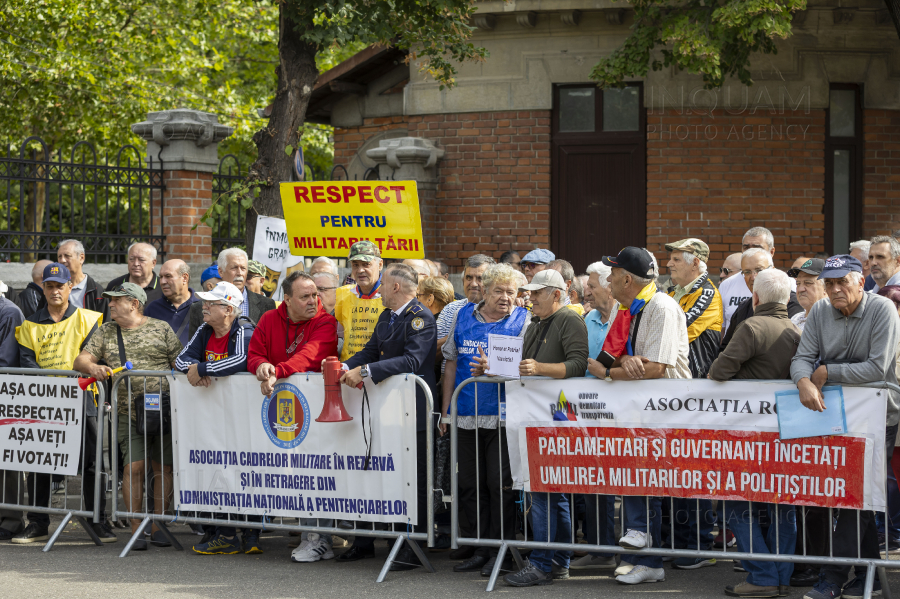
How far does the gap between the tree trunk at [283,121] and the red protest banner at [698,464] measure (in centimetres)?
571

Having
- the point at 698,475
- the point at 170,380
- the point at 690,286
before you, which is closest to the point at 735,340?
the point at 698,475

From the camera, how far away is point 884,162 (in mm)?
13516

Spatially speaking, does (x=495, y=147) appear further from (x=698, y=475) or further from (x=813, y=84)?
(x=698, y=475)

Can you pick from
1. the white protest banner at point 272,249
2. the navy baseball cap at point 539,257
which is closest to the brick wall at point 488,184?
the white protest banner at point 272,249

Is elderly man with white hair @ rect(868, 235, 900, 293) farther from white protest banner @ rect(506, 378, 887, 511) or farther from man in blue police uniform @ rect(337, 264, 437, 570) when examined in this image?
man in blue police uniform @ rect(337, 264, 437, 570)

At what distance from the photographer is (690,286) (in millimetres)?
7570

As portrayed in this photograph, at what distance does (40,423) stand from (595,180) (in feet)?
27.3

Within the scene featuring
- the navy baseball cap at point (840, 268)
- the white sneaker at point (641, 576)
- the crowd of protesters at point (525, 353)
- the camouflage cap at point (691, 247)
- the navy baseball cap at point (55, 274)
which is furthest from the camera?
the navy baseball cap at point (55, 274)

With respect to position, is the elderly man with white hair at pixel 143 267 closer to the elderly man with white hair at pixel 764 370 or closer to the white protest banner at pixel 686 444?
the white protest banner at pixel 686 444

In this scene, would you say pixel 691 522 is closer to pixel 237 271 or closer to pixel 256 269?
pixel 237 271

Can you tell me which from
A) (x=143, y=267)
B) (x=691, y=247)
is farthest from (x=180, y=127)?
(x=691, y=247)

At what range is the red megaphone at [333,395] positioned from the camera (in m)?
6.72

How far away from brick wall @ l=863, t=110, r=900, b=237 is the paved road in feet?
26.2

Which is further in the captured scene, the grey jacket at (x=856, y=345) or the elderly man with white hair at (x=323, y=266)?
the elderly man with white hair at (x=323, y=266)
